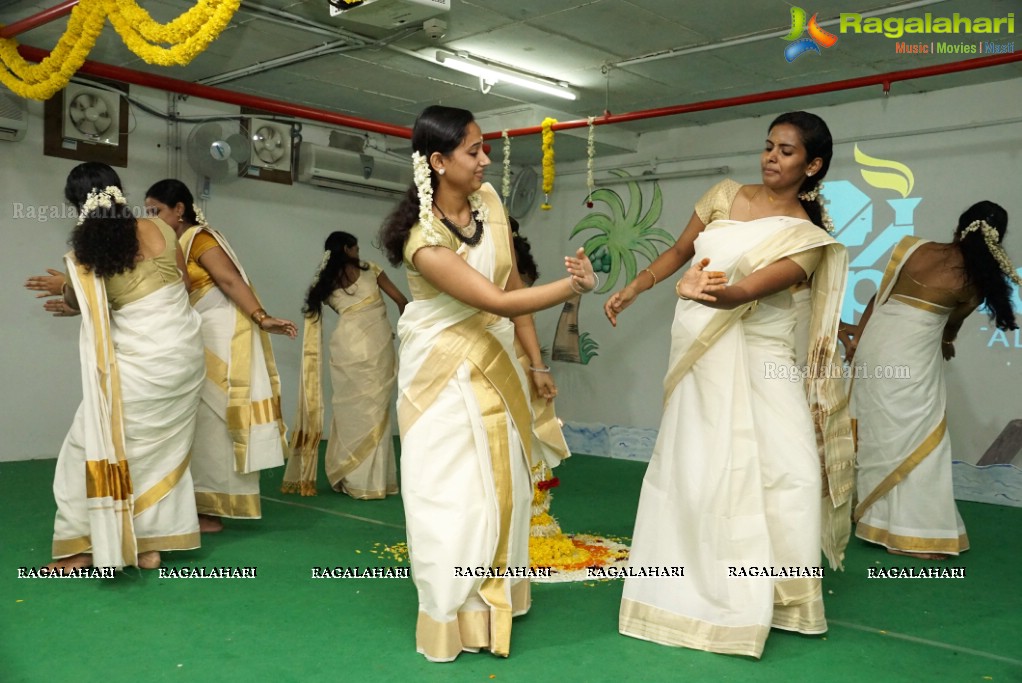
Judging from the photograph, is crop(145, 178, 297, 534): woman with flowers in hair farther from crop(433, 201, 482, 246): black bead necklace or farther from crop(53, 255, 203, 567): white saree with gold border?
crop(433, 201, 482, 246): black bead necklace

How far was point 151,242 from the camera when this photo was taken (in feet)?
13.0

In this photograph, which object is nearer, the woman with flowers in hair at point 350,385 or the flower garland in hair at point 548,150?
the woman with flowers in hair at point 350,385

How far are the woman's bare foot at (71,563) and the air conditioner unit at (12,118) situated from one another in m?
3.90

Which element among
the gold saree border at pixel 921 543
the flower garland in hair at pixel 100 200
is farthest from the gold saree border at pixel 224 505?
the gold saree border at pixel 921 543

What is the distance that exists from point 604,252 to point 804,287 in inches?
231

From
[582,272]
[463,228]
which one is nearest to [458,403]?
[463,228]

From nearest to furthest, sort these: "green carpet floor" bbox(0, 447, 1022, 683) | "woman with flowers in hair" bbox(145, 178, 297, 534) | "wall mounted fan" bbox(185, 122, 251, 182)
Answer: "green carpet floor" bbox(0, 447, 1022, 683) < "woman with flowers in hair" bbox(145, 178, 297, 534) < "wall mounted fan" bbox(185, 122, 251, 182)

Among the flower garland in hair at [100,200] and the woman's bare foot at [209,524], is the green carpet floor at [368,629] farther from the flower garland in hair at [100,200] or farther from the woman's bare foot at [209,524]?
the flower garland in hair at [100,200]

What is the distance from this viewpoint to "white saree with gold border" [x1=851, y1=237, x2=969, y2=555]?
4570mm

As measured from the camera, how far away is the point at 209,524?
4586 millimetres

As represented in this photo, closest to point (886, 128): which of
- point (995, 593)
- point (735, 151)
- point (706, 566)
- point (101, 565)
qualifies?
point (735, 151)

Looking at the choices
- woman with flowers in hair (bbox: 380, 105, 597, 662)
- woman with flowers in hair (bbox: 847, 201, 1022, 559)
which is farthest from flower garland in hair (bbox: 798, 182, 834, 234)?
woman with flowers in hair (bbox: 847, 201, 1022, 559)

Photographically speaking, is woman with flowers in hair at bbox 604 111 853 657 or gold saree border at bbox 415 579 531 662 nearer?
gold saree border at bbox 415 579 531 662

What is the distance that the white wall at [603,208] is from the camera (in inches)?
258
